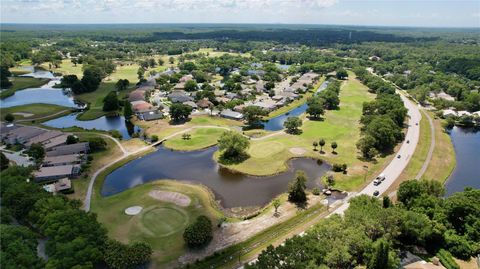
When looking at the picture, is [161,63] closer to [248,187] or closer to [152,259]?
[248,187]

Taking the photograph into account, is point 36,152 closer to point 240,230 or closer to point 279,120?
point 240,230

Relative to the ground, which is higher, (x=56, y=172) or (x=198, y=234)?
(x=56, y=172)

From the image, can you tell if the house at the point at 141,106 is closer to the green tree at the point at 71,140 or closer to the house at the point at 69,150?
the green tree at the point at 71,140

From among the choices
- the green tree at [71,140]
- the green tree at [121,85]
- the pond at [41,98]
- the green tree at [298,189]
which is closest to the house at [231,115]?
the green tree at [71,140]

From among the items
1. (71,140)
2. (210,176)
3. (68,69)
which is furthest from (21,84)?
(210,176)

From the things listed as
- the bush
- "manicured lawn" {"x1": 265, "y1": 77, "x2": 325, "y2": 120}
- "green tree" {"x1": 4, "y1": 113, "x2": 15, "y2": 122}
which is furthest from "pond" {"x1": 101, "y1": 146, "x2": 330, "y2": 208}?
"green tree" {"x1": 4, "y1": 113, "x2": 15, "y2": 122}
